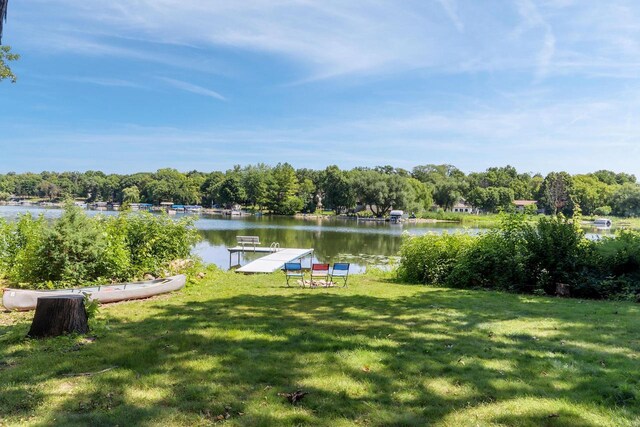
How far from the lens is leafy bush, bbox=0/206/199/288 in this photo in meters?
9.34

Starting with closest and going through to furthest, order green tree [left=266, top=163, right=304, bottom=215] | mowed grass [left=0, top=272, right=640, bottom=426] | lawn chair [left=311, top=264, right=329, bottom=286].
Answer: mowed grass [left=0, top=272, right=640, bottom=426] → lawn chair [left=311, top=264, right=329, bottom=286] → green tree [left=266, top=163, right=304, bottom=215]

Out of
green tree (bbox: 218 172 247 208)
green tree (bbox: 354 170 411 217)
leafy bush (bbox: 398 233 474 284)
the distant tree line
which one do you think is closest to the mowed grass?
leafy bush (bbox: 398 233 474 284)

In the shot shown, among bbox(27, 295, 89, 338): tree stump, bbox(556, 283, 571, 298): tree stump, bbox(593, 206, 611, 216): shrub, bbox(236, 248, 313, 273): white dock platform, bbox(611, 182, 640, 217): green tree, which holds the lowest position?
bbox(236, 248, 313, 273): white dock platform

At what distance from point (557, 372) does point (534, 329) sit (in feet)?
7.02

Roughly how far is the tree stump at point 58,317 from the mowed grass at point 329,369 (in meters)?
0.25

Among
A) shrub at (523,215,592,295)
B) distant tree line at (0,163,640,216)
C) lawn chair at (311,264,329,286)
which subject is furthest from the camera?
distant tree line at (0,163,640,216)

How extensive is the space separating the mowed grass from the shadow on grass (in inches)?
0.7

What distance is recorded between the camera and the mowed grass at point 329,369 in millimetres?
3463

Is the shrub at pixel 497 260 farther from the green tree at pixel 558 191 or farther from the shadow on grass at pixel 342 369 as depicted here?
the green tree at pixel 558 191

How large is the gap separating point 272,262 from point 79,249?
35.1ft

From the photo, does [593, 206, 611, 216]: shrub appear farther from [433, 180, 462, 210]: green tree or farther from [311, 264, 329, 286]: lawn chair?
[311, 264, 329, 286]: lawn chair

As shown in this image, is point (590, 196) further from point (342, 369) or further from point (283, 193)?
point (342, 369)

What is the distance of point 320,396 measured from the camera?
3812 mm

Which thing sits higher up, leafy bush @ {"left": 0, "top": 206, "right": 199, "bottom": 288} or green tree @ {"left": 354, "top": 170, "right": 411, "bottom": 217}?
green tree @ {"left": 354, "top": 170, "right": 411, "bottom": 217}
